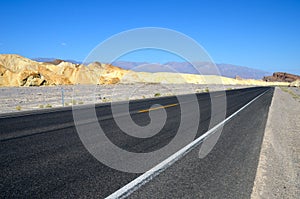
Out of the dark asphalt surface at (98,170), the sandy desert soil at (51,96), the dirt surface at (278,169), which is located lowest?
the sandy desert soil at (51,96)

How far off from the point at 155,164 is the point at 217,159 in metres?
1.40

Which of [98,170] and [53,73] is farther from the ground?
[53,73]

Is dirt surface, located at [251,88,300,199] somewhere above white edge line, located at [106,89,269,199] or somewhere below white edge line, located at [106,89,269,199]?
above

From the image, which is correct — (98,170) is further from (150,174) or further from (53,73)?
(53,73)

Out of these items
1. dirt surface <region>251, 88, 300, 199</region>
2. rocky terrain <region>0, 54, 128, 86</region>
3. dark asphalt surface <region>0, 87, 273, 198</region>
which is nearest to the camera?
dark asphalt surface <region>0, 87, 273, 198</region>

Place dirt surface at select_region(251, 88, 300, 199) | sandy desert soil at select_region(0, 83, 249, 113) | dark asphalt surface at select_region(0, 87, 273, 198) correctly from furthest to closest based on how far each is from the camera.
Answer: sandy desert soil at select_region(0, 83, 249, 113)
dirt surface at select_region(251, 88, 300, 199)
dark asphalt surface at select_region(0, 87, 273, 198)

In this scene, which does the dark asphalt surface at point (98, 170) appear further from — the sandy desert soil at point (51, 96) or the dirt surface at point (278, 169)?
the sandy desert soil at point (51, 96)

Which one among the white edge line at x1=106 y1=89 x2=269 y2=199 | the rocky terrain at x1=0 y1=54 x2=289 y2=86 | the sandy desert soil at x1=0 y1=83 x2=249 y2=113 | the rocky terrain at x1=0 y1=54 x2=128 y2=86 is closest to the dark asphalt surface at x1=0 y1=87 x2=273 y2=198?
the white edge line at x1=106 y1=89 x2=269 y2=199

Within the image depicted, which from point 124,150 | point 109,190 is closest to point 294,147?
point 124,150

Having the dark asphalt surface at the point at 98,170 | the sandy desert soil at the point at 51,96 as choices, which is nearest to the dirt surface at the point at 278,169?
the dark asphalt surface at the point at 98,170

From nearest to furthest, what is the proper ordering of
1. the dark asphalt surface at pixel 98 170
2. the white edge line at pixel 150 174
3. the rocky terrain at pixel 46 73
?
the white edge line at pixel 150 174
the dark asphalt surface at pixel 98 170
the rocky terrain at pixel 46 73

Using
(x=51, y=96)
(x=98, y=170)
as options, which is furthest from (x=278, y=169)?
(x=51, y=96)

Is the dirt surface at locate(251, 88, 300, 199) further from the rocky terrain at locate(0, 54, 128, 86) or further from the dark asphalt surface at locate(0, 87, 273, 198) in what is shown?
the rocky terrain at locate(0, 54, 128, 86)

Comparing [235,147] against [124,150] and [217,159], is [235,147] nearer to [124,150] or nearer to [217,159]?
[217,159]
